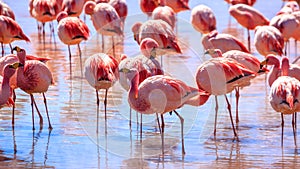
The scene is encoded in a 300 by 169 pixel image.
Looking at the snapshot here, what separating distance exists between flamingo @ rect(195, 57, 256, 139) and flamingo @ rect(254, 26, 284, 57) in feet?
9.54

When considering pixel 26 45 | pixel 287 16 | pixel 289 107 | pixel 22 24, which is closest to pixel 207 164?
pixel 289 107

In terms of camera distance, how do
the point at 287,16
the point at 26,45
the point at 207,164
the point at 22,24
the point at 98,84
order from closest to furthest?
the point at 207,164, the point at 98,84, the point at 287,16, the point at 26,45, the point at 22,24

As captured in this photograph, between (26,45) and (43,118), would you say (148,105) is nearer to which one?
(43,118)

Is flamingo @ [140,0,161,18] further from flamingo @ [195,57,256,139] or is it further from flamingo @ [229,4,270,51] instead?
flamingo @ [195,57,256,139]

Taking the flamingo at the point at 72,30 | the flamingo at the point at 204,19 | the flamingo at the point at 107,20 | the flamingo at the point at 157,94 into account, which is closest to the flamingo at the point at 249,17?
the flamingo at the point at 204,19

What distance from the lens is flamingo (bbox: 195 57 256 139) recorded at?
8242 mm

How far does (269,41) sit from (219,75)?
3192mm

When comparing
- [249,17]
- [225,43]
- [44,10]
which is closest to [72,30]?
[225,43]

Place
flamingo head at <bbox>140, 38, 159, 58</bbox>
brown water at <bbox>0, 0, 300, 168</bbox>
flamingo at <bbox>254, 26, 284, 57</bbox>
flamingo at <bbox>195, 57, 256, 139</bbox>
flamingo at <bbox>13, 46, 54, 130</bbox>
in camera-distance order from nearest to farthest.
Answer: brown water at <bbox>0, 0, 300, 168</bbox> → flamingo at <bbox>195, 57, 256, 139</bbox> → flamingo at <bbox>13, 46, 54, 130</bbox> → flamingo head at <bbox>140, 38, 159, 58</bbox> → flamingo at <bbox>254, 26, 284, 57</bbox>

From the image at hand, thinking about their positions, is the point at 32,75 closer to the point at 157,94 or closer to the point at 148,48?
the point at 148,48

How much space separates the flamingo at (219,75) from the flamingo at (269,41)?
291cm

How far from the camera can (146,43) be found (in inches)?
354

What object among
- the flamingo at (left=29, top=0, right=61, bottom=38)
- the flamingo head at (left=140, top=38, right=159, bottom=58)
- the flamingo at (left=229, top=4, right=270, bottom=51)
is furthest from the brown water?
the flamingo at (left=29, top=0, right=61, bottom=38)

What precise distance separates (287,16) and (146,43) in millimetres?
4385
